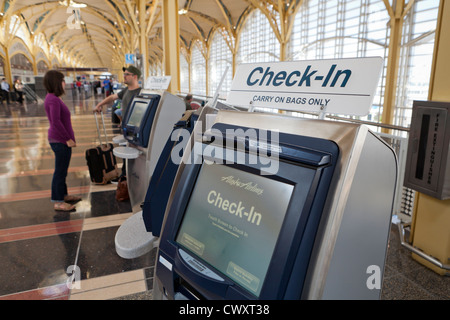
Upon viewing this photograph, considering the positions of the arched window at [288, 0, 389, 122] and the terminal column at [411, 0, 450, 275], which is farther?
the arched window at [288, 0, 389, 122]

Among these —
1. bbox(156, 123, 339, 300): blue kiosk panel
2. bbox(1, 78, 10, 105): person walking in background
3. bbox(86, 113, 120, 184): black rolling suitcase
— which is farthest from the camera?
bbox(1, 78, 10, 105): person walking in background

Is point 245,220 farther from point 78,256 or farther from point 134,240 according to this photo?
point 78,256

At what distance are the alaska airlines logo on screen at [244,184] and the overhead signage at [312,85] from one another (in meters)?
0.36

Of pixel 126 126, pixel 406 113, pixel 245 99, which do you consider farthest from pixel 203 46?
pixel 245 99

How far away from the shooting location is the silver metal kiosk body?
835mm

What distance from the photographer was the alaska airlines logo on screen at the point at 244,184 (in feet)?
3.16

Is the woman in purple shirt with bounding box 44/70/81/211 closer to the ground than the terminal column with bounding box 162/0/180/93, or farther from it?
closer to the ground

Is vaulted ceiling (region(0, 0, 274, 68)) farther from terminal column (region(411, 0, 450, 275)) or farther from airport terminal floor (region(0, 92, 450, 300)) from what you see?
terminal column (region(411, 0, 450, 275))

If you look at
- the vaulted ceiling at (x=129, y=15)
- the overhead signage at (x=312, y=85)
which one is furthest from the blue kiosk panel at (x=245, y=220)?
the vaulted ceiling at (x=129, y=15)

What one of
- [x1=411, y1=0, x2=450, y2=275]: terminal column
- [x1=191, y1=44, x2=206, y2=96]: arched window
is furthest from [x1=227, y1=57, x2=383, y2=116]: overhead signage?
[x1=191, y1=44, x2=206, y2=96]: arched window

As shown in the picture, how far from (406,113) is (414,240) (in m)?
10.6

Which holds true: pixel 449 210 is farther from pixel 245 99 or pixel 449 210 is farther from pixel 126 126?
pixel 126 126

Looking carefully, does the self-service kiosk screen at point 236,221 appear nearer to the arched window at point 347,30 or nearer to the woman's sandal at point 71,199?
the woman's sandal at point 71,199

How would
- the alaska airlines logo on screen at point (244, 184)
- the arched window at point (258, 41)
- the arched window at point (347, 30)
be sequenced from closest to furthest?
the alaska airlines logo on screen at point (244, 184) < the arched window at point (347, 30) < the arched window at point (258, 41)
